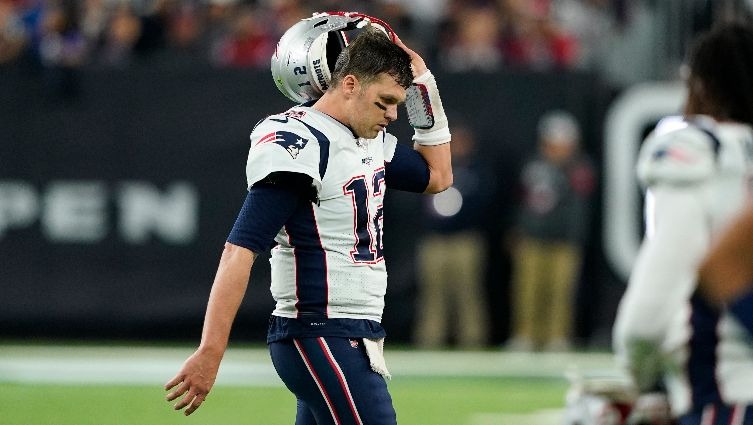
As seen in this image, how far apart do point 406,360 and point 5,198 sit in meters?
4.02

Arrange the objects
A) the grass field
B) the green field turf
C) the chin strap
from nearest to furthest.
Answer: the chin strap < the green field turf < the grass field

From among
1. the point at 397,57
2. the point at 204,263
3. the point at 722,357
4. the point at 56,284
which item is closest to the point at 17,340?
the point at 56,284

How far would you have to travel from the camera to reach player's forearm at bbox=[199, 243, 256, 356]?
387 centimetres

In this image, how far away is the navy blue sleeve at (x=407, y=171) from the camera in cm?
454

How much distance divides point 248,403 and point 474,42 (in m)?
5.32

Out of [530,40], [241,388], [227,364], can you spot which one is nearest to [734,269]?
[241,388]

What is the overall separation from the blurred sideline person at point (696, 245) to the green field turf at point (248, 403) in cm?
502

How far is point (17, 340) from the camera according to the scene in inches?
501

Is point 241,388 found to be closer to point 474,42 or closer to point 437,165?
point 474,42

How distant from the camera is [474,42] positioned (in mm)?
13039

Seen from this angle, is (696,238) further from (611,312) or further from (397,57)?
(611,312)

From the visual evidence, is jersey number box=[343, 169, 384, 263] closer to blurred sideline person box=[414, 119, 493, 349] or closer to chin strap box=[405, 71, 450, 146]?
chin strap box=[405, 71, 450, 146]

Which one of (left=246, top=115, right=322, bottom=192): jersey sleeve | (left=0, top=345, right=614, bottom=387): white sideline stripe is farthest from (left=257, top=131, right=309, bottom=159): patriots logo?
(left=0, top=345, right=614, bottom=387): white sideline stripe

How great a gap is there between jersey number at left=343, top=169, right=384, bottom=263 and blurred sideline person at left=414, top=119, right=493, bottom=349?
8356 mm
